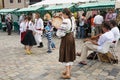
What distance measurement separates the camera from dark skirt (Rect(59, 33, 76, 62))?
635cm

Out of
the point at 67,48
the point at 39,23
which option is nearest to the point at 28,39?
the point at 39,23

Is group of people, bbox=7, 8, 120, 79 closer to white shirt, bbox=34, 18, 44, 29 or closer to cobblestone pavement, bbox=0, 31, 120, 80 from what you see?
white shirt, bbox=34, 18, 44, 29

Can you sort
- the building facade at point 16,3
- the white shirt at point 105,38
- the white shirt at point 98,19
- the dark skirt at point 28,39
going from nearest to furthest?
the white shirt at point 105,38, the dark skirt at point 28,39, the white shirt at point 98,19, the building facade at point 16,3

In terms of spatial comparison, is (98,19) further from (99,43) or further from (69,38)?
(69,38)

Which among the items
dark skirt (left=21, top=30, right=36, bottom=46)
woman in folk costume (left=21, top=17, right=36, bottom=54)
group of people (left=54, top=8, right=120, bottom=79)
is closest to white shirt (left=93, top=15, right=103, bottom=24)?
woman in folk costume (left=21, top=17, right=36, bottom=54)

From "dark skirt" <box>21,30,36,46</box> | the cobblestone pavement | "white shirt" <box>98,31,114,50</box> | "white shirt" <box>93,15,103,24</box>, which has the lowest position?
the cobblestone pavement

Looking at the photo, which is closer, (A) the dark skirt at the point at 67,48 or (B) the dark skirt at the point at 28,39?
(A) the dark skirt at the point at 67,48

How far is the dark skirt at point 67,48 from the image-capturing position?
6352 mm

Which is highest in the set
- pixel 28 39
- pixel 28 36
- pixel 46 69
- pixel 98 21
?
pixel 98 21

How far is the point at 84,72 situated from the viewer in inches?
277

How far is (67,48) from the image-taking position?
6.37m

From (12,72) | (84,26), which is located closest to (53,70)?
(12,72)

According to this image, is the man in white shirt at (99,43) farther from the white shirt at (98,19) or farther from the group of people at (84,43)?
the white shirt at (98,19)

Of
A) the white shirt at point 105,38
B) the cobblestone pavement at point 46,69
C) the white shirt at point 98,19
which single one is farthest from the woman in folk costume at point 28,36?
the white shirt at point 98,19
